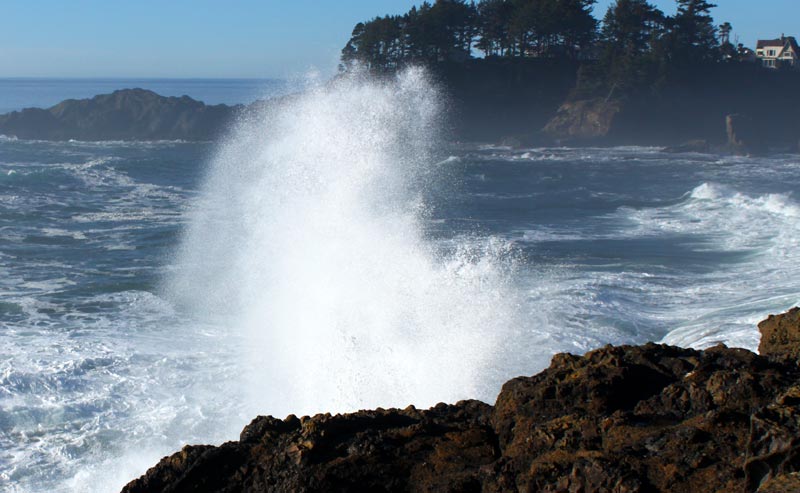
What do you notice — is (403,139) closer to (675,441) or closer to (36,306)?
(36,306)

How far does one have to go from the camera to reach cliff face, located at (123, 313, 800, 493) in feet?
13.8

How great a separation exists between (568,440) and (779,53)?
7874 centimetres

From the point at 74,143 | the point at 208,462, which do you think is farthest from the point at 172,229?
the point at 74,143

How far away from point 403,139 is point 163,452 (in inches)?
1374

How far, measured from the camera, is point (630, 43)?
5984 centimetres

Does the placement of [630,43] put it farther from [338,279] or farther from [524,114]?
[338,279]

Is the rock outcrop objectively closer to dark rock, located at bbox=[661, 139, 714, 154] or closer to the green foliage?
the green foliage


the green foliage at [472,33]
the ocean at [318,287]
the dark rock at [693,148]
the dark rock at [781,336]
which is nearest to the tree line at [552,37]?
the green foliage at [472,33]

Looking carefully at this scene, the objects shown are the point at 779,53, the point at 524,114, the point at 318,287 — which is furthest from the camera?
the point at 779,53

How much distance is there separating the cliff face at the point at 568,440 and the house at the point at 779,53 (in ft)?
237

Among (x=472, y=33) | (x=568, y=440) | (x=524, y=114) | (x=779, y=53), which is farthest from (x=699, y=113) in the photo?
(x=568, y=440)

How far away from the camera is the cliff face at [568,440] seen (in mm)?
4207

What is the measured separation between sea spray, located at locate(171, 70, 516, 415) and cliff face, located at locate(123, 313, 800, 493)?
160 inches

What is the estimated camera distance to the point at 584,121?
54.9m
